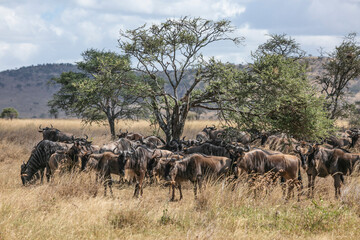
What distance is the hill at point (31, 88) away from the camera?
4493 inches

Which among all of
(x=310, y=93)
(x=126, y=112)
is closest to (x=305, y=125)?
(x=310, y=93)

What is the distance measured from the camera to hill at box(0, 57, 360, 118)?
11412cm

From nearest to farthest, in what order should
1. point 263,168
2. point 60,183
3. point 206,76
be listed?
point 60,183, point 263,168, point 206,76

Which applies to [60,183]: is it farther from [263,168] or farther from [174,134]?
[174,134]

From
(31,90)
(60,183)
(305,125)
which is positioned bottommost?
(60,183)

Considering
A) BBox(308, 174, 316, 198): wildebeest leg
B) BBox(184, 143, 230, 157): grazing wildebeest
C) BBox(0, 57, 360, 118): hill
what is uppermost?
BBox(0, 57, 360, 118): hill

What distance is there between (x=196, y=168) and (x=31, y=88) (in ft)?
481

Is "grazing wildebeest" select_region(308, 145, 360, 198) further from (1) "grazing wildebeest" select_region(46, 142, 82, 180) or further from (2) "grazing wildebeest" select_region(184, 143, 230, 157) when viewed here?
(1) "grazing wildebeest" select_region(46, 142, 82, 180)

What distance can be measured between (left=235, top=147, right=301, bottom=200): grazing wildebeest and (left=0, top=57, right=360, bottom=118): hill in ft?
322

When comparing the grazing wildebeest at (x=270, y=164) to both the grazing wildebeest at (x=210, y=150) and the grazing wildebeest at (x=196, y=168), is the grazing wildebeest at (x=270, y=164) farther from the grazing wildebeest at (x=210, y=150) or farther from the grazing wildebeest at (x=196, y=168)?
the grazing wildebeest at (x=210, y=150)

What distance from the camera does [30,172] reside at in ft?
39.0

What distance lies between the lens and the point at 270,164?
33.7 feet

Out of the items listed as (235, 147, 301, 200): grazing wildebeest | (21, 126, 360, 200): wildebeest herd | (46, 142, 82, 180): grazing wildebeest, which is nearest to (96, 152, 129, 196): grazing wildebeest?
(21, 126, 360, 200): wildebeest herd

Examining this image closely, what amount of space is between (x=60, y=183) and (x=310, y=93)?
364 inches
